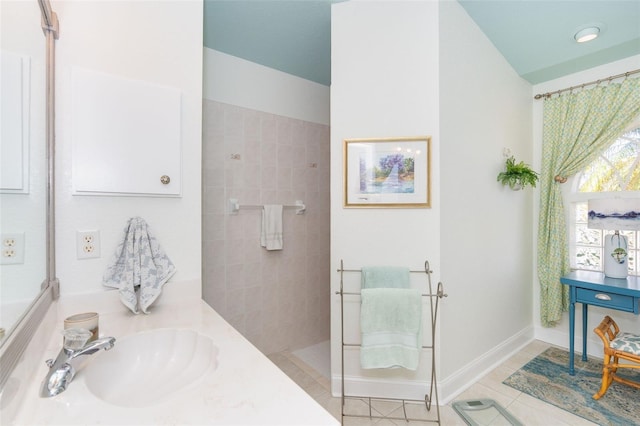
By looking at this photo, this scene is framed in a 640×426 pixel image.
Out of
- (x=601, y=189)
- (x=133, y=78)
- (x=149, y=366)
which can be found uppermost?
(x=133, y=78)

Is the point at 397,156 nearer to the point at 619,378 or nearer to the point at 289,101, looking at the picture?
the point at 289,101

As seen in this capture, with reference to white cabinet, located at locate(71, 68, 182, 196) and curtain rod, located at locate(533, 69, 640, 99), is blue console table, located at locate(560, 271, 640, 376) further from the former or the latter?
white cabinet, located at locate(71, 68, 182, 196)

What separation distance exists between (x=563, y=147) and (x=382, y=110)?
77.4 inches

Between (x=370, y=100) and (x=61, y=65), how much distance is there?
1.58m

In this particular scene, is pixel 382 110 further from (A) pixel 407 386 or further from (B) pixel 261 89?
(A) pixel 407 386

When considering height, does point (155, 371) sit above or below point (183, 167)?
below

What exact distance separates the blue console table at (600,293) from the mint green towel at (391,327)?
62.2 inches

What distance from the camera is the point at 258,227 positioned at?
2510mm

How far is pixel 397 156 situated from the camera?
6.15 ft

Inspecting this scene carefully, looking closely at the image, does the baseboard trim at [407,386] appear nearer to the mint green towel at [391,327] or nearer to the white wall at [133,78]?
the mint green towel at [391,327]

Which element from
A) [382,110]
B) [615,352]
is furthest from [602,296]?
[382,110]

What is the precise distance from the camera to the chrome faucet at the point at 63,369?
2.24 ft

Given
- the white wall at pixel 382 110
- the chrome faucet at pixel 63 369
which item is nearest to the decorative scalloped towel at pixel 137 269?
the chrome faucet at pixel 63 369

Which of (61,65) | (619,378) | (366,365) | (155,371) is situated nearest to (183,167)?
(61,65)
